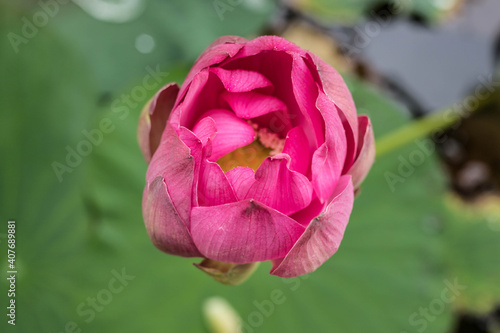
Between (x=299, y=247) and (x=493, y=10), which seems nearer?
(x=299, y=247)

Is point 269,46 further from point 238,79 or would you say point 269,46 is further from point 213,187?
point 213,187

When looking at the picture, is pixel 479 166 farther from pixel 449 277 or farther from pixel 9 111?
pixel 9 111

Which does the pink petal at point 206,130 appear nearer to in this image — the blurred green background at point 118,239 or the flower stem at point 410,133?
the blurred green background at point 118,239

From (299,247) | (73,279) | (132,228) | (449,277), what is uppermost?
(299,247)

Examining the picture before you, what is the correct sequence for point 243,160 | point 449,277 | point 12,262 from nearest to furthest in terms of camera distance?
point 243,160 < point 12,262 < point 449,277

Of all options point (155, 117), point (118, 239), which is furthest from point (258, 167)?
point (118, 239)

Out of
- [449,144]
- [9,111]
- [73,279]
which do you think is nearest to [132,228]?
[73,279]

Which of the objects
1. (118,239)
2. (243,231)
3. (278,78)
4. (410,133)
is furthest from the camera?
(410,133)

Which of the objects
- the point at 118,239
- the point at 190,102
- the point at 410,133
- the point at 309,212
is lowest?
the point at 118,239
